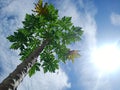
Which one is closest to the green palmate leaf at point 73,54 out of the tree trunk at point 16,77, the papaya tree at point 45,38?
the papaya tree at point 45,38

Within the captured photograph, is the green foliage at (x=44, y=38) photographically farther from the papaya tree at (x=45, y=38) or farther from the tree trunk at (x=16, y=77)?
the tree trunk at (x=16, y=77)

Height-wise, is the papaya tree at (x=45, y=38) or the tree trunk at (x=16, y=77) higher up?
the papaya tree at (x=45, y=38)

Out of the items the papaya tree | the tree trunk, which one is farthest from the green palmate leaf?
the tree trunk

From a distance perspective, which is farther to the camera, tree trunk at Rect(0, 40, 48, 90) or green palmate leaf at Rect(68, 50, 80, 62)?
green palmate leaf at Rect(68, 50, 80, 62)

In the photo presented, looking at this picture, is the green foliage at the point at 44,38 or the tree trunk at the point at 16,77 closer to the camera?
the tree trunk at the point at 16,77

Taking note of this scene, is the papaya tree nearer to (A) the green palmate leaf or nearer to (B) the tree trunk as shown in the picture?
(A) the green palmate leaf

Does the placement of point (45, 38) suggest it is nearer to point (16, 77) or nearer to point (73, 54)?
point (73, 54)

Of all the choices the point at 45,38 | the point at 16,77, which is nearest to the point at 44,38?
the point at 45,38

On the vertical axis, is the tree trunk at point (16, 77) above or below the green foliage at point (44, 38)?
below

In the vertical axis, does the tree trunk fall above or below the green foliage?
below

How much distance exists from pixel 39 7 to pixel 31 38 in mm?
2264

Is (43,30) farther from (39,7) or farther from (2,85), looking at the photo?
(2,85)

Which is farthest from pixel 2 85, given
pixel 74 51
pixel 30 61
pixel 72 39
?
pixel 72 39

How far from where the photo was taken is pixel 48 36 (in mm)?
14094
